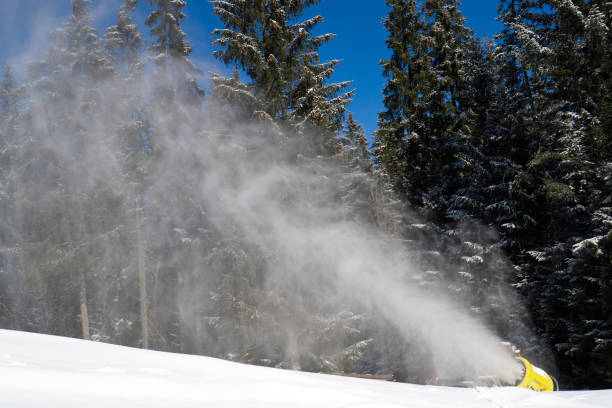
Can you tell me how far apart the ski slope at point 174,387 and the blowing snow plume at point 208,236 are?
661 cm

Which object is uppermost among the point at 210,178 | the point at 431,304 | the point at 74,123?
the point at 74,123

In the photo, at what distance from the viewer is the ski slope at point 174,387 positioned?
2.42m

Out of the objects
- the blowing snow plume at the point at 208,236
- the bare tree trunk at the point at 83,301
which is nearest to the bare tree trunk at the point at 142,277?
the blowing snow plume at the point at 208,236

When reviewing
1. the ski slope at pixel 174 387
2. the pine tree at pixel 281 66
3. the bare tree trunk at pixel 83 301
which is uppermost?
the pine tree at pixel 281 66

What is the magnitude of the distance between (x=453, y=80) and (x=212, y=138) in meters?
9.86

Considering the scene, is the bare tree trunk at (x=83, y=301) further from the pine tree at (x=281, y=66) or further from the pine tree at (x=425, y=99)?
the pine tree at (x=425, y=99)

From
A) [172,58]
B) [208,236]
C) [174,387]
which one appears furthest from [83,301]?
[174,387]

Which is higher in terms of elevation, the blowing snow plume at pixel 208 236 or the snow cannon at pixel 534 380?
the blowing snow plume at pixel 208 236

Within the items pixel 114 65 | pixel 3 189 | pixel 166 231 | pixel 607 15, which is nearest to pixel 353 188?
pixel 166 231

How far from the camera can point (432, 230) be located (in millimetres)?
13273

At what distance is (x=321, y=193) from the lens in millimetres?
11797

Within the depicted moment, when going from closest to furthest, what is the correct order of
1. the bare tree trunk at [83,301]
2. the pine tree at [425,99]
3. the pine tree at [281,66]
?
the pine tree at [281,66]
the pine tree at [425,99]
the bare tree trunk at [83,301]

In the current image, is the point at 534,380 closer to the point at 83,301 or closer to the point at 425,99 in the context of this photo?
the point at 425,99

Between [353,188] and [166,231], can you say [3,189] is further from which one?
[353,188]
